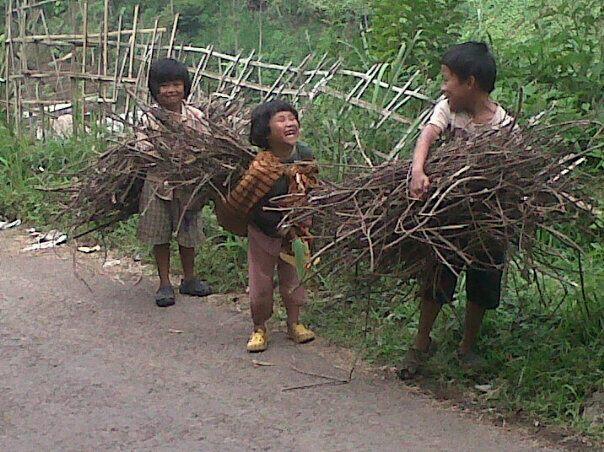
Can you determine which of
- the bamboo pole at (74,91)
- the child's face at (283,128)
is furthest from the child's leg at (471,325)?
the bamboo pole at (74,91)

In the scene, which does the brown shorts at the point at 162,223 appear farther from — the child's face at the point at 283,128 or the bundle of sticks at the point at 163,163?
the child's face at the point at 283,128

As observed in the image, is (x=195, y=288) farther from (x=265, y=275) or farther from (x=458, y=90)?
(x=458, y=90)

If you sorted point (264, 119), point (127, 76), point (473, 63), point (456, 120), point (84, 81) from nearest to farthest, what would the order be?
point (473, 63) → point (456, 120) → point (264, 119) → point (127, 76) → point (84, 81)

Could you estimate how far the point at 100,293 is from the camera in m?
6.00

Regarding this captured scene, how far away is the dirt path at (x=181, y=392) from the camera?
3.92 m

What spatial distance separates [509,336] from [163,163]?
190cm

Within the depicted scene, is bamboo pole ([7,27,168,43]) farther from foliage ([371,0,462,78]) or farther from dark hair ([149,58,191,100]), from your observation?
dark hair ([149,58,191,100])

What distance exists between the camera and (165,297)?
18.7 feet

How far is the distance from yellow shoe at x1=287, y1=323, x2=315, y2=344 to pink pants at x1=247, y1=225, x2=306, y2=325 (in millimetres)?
130

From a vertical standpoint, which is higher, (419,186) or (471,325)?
(419,186)

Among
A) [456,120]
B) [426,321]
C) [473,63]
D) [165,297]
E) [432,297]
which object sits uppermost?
[473,63]

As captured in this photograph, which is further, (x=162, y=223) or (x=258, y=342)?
(x=162, y=223)

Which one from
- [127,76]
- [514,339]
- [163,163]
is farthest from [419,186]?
[127,76]

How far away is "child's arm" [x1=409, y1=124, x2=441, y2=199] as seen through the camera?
149 inches
